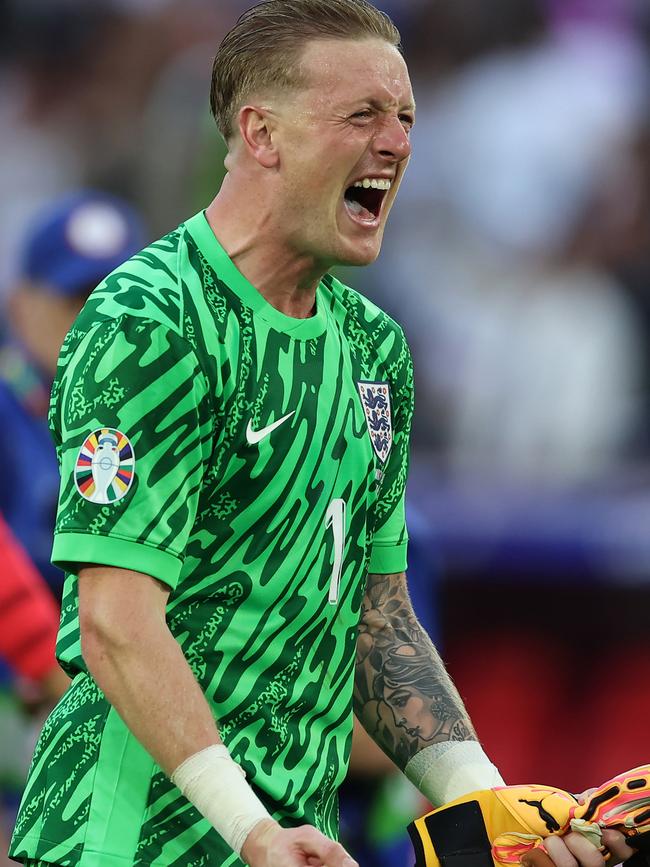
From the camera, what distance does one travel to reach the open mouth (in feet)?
9.85

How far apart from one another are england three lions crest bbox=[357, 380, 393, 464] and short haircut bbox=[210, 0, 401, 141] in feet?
1.76

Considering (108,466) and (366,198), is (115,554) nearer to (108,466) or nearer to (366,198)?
(108,466)

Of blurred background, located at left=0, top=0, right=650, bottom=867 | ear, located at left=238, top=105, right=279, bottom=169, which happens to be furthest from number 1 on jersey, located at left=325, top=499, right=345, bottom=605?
blurred background, located at left=0, top=0, right=650, bottom=867

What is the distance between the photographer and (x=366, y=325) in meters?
3.30

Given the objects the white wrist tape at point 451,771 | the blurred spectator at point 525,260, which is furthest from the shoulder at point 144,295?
the blurred spectator at point 525,260

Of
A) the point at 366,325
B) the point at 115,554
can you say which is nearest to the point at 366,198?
the point at 366,325

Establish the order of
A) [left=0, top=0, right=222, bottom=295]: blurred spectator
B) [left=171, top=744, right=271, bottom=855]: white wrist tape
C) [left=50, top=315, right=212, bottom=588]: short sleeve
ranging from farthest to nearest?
[left=0, top=0, right=222, bottom=295]: blurred spectator < [left=50, top=315, right=212, bottom=588]: short sleeve < [left=171, top=744, right=271, bottom=855]: white wrist tape

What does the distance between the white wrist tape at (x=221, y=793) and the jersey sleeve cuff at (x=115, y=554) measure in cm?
29

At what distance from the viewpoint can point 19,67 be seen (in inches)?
427

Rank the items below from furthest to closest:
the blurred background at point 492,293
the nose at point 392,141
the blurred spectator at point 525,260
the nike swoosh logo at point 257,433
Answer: the blurred spectator at point 525,260 → the blurred background at point 492,293 → the nose at point 392,141 → the nike swoosh logo at point 257,433

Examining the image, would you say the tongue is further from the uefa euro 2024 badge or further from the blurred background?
the blurred background

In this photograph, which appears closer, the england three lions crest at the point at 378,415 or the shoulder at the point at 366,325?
the england three lions crest at the point at 378,415

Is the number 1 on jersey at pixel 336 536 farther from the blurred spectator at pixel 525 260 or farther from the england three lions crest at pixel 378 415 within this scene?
the blurred spectator at pixel 525 260

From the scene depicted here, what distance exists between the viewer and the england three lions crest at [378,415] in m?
3.14
